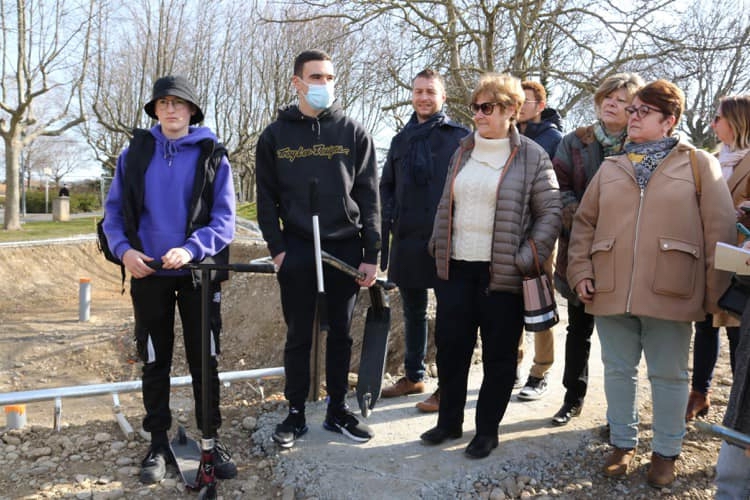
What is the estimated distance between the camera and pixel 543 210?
3258 mm

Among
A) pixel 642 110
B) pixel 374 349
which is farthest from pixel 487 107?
pixel 374 349

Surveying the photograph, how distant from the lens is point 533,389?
439 cm

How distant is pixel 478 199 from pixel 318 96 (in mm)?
1121

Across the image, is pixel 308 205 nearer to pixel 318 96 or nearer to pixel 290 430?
pixel 318 96

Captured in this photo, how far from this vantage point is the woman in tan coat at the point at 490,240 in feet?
10.6

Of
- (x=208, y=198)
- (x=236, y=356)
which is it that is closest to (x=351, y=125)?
A: (x=208, y=198)

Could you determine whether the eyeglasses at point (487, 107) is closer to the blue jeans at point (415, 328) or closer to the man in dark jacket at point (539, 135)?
the man in dark jacket at point (539, 135)

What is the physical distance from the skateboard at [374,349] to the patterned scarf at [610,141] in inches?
62.3

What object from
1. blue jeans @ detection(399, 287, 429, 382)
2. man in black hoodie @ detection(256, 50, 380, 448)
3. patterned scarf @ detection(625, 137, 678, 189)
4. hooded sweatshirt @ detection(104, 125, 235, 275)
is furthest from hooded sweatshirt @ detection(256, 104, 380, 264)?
patterned scarf @ detection(625, 137, 678, 189)

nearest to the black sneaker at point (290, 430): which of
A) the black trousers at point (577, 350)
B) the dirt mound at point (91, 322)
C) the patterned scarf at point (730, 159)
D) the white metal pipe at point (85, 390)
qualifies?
the white metal pipe at point (85, 390)

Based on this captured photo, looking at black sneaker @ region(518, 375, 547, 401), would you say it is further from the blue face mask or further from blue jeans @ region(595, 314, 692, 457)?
the blue face mask

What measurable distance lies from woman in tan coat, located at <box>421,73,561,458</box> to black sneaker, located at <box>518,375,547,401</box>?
0.93 metres

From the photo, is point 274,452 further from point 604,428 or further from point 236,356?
point 236,356

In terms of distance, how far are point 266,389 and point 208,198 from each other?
380 cm
